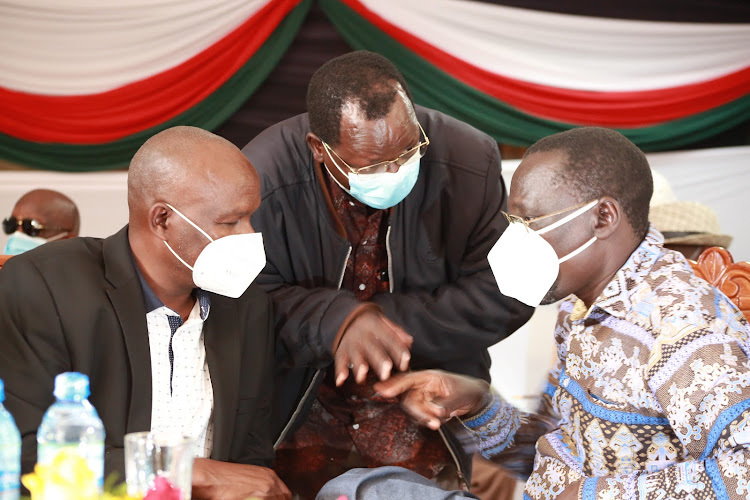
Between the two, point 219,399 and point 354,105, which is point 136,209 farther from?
point 354,105

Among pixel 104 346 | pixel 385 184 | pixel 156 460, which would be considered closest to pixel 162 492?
pixel 156 460

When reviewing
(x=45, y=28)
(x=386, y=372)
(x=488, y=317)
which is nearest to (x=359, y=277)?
(x=488, y=317)

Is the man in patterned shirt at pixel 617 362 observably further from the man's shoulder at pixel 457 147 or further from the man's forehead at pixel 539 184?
the man's shoulder at pixel 457 147

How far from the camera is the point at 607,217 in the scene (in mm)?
2041

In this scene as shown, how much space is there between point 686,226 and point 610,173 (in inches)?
78.9

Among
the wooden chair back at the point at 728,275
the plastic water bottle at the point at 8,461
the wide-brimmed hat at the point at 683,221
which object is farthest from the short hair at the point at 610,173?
the wide-brimmed hat at the point at 683,221

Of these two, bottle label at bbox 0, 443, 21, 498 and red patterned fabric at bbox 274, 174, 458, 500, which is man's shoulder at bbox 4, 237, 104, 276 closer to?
bottle label at bbox 0, 443, 21, 498

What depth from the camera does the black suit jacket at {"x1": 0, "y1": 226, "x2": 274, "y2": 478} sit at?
2012 millimetres

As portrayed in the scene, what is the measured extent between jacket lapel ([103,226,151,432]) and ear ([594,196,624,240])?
1.13m

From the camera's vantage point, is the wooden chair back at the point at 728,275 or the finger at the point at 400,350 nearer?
the finger at the point at 400,350

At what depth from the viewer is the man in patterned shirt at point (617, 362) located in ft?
5.64

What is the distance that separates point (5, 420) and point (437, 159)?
1599mm

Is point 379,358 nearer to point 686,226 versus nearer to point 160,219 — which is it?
point 160,219

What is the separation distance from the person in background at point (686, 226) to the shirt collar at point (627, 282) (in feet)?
4.99
